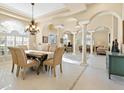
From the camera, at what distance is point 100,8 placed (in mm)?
5438

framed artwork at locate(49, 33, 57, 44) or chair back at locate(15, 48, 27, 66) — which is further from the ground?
framed artwork at locate(49, 33, 57, 44)

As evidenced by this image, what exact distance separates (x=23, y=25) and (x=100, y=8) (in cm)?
514

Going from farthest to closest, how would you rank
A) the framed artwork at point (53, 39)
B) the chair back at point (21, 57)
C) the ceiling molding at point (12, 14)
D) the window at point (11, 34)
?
the framed artwork at point (53, 39)
the window at point (11, 34)
the ceiling molding at point (12, 14)
the chair back at point (21, 57)

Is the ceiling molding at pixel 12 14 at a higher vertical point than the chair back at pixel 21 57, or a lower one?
higher

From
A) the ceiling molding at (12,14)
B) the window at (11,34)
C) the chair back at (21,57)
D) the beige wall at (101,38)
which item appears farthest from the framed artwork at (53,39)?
the chair back at (21,57)

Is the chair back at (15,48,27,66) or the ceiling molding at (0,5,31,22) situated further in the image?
the ceiling molding at (0,5,31,22)

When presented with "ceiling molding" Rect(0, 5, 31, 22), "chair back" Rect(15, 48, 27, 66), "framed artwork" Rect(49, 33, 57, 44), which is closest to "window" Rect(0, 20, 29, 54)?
"ceiling molding" Rect(0, 5, 31, 22)

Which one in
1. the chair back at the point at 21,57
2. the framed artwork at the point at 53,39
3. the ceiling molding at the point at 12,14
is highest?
the ceiling molding at the point at 12,14

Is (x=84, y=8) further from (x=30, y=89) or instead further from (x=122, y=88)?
(x=30, y=89)

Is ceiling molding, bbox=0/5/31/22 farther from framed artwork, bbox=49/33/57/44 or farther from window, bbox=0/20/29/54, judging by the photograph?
framed artwork, bbox=49/33/57/44

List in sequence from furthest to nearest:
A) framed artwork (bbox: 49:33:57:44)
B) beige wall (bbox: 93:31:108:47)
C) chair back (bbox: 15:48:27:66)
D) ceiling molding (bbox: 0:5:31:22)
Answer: beige wall (bbox: 93:31:108:47), framed artwork (bbox: 49:33:57:44), ceiling molding (bbox: 0:5:31:22), chair back (bbox: 15:48:27:66)

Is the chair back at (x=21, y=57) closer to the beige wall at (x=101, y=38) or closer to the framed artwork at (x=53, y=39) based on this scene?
the framed artwork at (x=53, y=39)

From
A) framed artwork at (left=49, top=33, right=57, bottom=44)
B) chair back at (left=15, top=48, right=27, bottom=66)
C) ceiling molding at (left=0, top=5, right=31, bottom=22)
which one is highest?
ceiling molding at (left=0, top=5, right=31, bottom=22)

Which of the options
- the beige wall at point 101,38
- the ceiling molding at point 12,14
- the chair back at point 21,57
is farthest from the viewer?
the beige wall at point 101,38
